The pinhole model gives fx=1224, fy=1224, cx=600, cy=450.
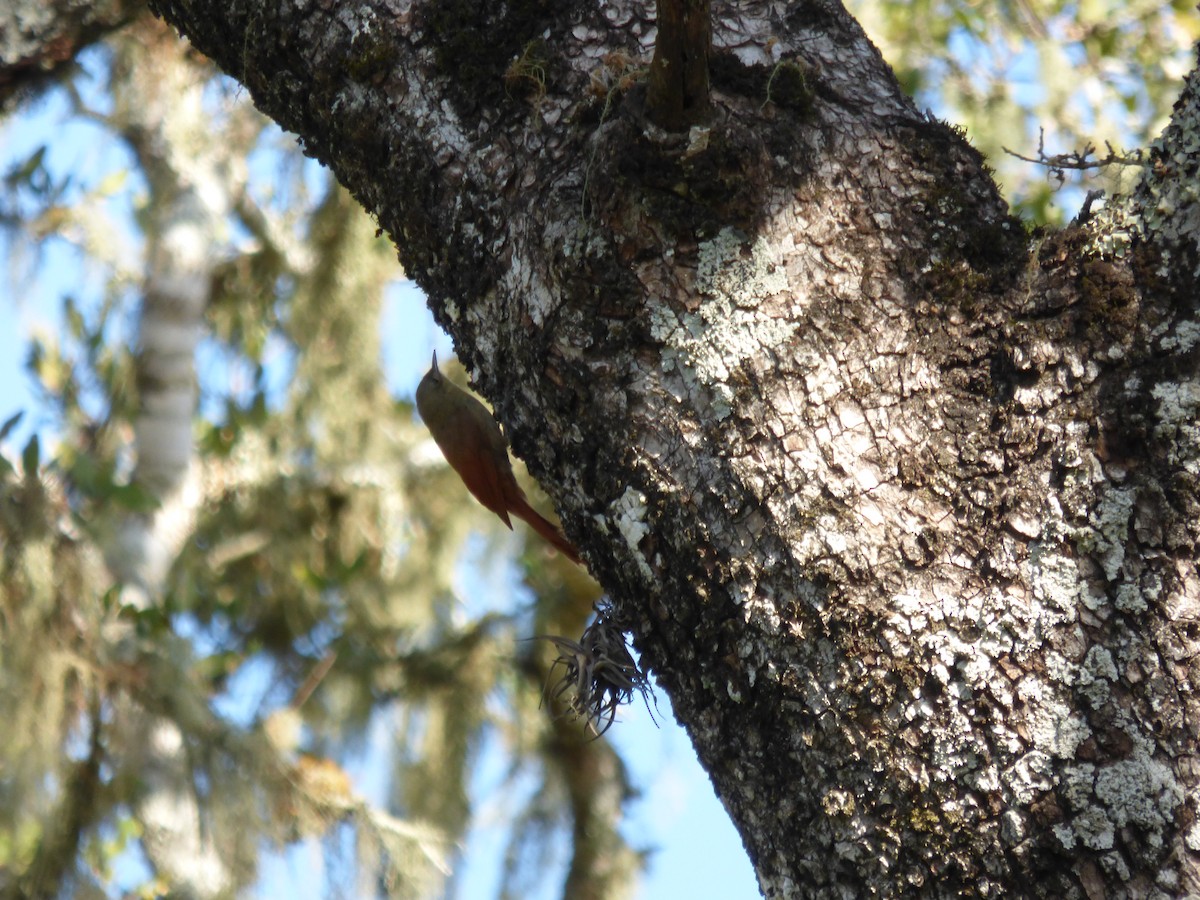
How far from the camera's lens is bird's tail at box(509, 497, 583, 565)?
3794 mm

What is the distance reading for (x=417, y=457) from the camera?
725 centimetres

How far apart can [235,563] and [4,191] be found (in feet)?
8.08

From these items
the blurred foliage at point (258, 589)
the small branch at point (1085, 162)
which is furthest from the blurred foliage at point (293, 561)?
the small branch at point (1085, 162)

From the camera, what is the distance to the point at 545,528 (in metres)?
4.14

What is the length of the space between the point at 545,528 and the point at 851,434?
261cm

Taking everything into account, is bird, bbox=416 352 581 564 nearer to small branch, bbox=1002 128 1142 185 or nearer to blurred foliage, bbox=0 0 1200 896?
blurred foliage, bbox=0 0 1200 896

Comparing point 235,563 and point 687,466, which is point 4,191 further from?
point 687,466

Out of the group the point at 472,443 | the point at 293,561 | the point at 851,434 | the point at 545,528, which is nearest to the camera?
the point at 851,434

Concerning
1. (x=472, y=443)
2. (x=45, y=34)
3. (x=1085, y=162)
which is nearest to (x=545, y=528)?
(x=472, y=443)

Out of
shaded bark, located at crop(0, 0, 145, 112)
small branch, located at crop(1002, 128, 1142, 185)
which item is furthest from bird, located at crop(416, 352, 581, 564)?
small branch, located at crop(1002, 128, 1142, 185)

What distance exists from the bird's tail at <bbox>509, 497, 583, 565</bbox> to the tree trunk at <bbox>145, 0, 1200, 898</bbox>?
1732mm

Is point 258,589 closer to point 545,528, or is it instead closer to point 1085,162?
point 545,528

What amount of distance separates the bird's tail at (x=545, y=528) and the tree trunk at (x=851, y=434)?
1.73 m

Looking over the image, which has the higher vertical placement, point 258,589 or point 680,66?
point 258,589
